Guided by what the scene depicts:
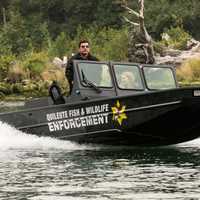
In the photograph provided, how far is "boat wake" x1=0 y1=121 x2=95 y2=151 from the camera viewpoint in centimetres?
1833

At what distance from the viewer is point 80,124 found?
58.5 ft

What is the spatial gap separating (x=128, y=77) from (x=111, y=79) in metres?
0.36

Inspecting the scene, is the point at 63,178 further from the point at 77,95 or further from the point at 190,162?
the point at 77,95

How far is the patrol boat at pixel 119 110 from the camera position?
1711cm

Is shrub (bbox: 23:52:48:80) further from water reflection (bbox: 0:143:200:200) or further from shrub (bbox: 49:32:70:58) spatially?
water reflection (bbox: 0:143:200:200)

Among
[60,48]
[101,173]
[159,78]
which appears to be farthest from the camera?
[60,48]

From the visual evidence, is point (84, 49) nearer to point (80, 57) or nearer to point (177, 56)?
point (80, 57)

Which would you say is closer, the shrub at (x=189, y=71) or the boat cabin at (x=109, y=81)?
the boat cabin at (x=109, y=81)

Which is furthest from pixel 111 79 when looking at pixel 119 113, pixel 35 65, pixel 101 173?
pixel 35 65

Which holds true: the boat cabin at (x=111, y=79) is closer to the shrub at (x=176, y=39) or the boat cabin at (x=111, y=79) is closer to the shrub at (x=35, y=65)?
the shrub at (x=35, y=65)

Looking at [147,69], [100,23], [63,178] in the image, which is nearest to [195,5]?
[100,23]

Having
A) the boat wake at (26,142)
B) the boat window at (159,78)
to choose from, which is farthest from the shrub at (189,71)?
the boat wake at (26,142)

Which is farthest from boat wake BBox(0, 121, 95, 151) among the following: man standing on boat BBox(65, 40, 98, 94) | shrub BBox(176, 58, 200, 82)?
shrub BBox(176, 58, 200, 82)

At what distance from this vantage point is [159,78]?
733 inches
